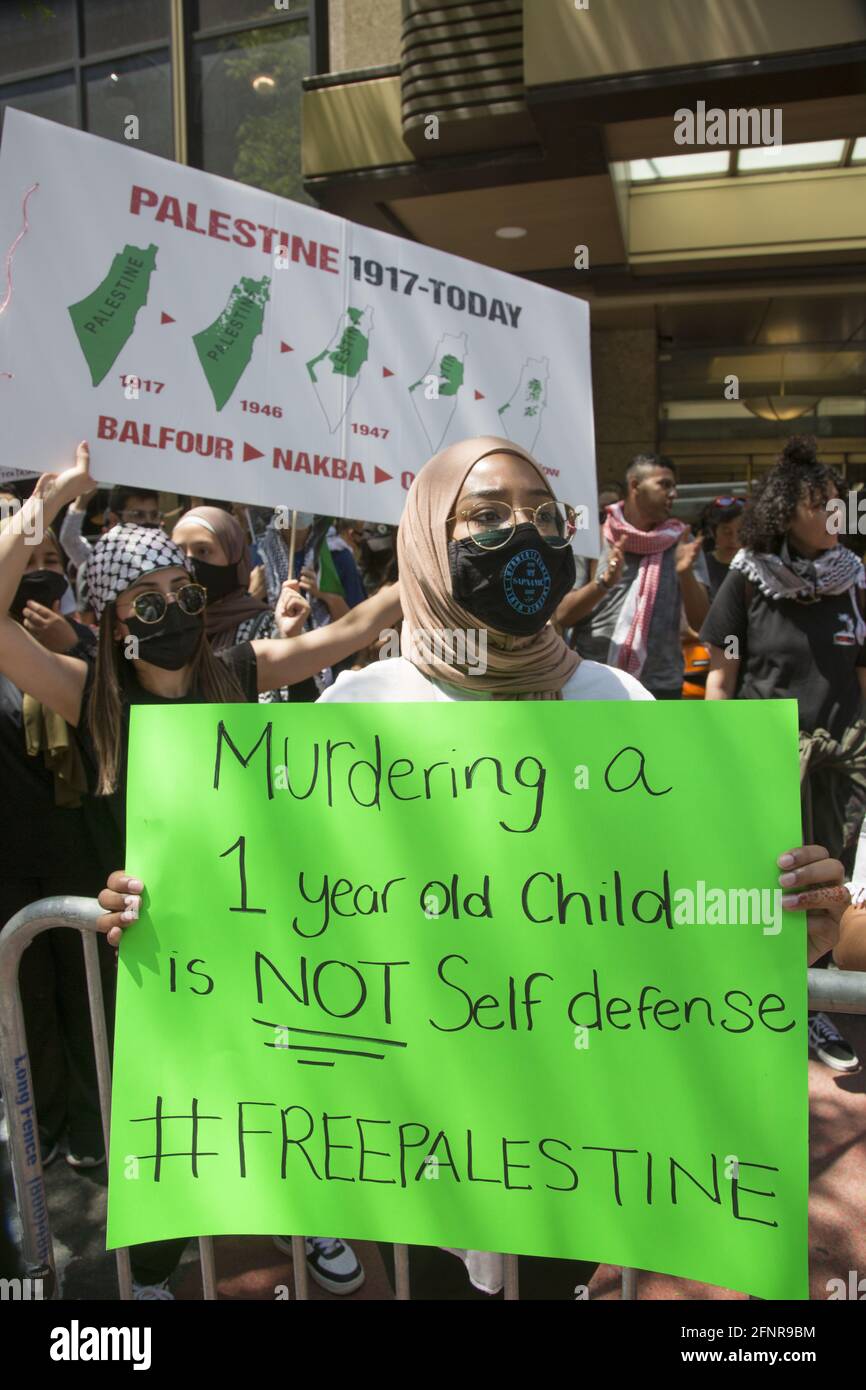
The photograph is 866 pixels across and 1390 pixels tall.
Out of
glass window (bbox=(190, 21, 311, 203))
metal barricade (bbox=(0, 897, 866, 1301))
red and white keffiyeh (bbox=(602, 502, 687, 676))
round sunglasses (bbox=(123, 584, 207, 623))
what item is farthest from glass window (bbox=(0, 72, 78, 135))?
metal barricade (bbox=(0, 897, 866, 1301))

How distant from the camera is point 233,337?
2.89 metres

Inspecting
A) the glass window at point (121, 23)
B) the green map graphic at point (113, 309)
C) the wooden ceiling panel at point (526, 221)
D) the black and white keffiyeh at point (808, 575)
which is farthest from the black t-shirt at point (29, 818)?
the glass window at point (121, 23)

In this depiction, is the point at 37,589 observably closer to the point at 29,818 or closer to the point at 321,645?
the point at 29,818

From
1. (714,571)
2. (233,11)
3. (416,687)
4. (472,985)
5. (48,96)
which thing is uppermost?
(233,11)

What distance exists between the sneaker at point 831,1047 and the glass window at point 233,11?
10353 millimetres

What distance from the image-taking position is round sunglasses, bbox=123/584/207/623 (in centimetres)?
242

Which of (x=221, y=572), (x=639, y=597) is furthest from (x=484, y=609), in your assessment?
(x=639, y=597)

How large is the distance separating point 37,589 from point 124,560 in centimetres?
119

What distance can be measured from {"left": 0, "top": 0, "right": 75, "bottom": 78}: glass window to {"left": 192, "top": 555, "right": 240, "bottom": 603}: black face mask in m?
10.1

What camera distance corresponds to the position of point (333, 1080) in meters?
1.44

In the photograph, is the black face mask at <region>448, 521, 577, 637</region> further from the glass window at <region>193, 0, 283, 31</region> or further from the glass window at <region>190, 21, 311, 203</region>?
the glass window at <region>193, 0, 283, 31</region>

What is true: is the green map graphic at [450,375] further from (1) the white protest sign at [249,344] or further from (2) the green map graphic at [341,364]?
(2) the green map graphic at [341,364]

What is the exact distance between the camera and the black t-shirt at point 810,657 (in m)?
3.81
